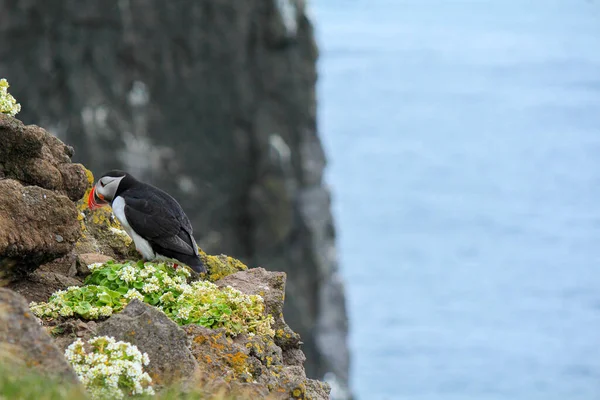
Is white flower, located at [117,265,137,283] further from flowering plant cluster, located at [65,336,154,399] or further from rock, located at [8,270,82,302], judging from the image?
flowering plant cluster, located at [65,336,154,399]

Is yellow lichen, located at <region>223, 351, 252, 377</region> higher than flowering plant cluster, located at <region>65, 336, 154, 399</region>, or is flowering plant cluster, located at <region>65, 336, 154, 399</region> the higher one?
yellow lichen, located at <region>223, 351, 252, 377</region>

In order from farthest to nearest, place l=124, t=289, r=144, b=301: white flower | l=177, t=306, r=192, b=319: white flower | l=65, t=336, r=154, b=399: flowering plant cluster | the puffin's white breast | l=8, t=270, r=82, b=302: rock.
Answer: the puffin's white breast, l=8, t=270, r=82, b=302: rock, l=124, t=289, r=144, b=301: white flower, l=177, t=306, r=192, b=319: white flower, l=65, t=336, r=154, b=399: flowering plant cluster

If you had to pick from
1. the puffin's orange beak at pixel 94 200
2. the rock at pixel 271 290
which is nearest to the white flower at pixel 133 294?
the rock at pixel 271 290

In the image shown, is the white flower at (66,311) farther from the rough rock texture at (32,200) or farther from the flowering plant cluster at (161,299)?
the rough rock texture at (32,200)

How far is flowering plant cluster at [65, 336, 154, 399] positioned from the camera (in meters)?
8.67

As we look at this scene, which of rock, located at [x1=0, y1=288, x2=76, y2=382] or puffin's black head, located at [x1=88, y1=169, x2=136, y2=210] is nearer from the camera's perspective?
rock, located at [x1=0, y1=288, x2=76, y2=382]

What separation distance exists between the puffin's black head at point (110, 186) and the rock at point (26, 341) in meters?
4.73

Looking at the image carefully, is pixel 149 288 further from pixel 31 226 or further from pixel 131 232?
pixel 131 232

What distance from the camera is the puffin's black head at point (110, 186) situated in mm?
12938

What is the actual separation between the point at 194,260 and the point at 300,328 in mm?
51954

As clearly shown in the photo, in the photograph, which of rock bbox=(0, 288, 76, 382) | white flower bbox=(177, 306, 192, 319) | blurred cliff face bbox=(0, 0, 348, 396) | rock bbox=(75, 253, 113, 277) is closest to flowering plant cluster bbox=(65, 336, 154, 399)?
rock bbox=(0, 288, 76, 382)

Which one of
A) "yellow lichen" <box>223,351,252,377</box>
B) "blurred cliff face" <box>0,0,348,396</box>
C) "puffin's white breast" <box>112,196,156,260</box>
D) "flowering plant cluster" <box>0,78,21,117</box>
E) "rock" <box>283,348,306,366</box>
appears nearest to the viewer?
"yellow lichen" <box>223,351,252,377</box>

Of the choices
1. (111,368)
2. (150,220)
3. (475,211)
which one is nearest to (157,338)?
(111,368)

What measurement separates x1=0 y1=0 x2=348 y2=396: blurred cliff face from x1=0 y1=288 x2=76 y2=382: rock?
147ft
